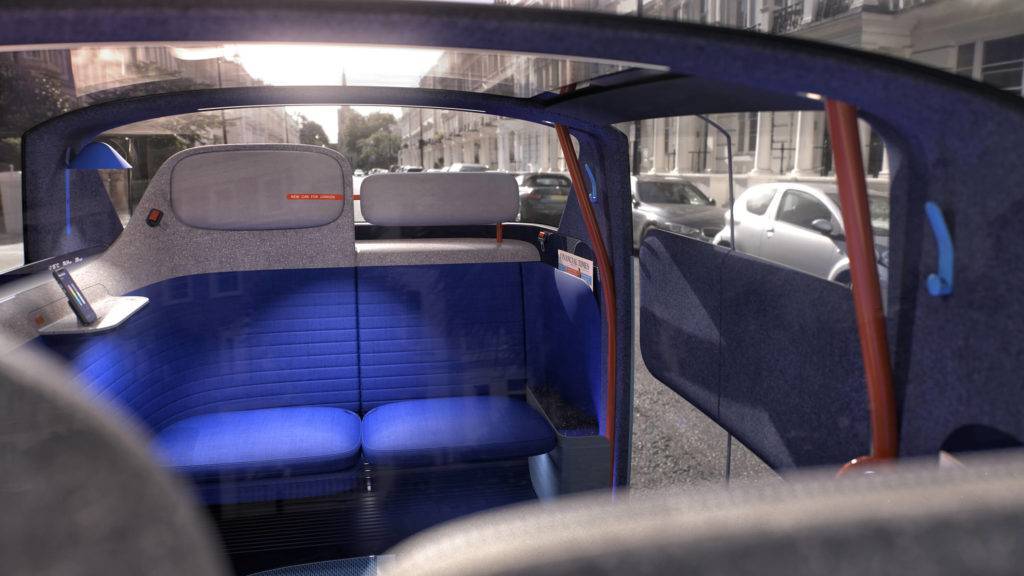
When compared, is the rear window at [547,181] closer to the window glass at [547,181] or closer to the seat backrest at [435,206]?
the window glass at [547,181]

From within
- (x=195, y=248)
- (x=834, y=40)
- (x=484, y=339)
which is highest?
(x=834, y=40)

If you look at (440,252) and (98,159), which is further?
(440,252)

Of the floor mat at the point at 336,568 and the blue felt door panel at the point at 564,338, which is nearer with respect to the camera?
the floor mat at the point at 336,568

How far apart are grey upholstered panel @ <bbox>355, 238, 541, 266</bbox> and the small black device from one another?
115 centimetres

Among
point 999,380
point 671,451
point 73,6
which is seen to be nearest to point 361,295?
point 671,451

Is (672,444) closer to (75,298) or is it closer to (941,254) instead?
(75,298)

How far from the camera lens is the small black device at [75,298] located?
229 cm

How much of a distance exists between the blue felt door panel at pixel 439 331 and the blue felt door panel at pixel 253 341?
96 millimetres

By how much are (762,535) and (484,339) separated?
9.86 ft

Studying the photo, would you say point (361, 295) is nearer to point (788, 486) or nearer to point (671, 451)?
point (671, 451)

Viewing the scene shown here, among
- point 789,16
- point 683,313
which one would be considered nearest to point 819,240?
point 683,313

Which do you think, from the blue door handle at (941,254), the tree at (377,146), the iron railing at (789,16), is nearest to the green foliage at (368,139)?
the tree at (377,146)

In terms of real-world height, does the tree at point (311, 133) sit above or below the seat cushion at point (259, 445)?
above

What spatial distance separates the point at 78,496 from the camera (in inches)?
A: 16.2
